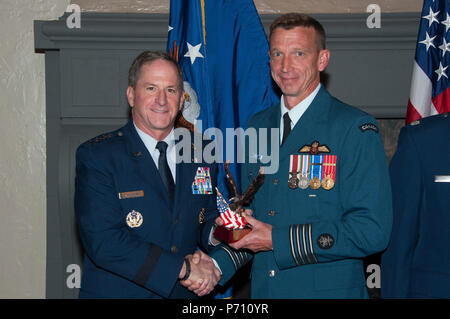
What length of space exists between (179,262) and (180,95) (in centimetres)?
71

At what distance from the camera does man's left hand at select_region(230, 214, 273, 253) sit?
77.8 inches

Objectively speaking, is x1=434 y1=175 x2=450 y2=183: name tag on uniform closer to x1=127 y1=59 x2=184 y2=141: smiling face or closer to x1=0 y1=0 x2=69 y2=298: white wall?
x1=127 y1=59 x2=184 y2=141: smiling face

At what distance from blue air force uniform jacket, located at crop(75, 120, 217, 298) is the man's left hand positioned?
0.27m

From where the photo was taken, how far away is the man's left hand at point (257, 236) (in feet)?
6.48

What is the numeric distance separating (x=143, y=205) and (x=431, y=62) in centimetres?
188

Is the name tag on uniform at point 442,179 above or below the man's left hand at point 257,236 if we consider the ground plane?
above

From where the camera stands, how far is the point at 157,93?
2.10m

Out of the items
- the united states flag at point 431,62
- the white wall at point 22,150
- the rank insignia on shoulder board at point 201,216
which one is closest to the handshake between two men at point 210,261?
the rank insignia on shoulder board at point 201,216

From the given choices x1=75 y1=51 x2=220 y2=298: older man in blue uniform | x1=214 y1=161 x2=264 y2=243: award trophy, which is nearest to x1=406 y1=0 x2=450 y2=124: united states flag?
x1=214 y1=161 x2=264 y2=243: award trophy

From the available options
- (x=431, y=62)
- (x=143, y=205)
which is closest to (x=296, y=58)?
(x=143, y=205)

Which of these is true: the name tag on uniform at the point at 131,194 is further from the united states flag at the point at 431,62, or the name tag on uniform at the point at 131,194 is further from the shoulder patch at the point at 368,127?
the united states flag at the point at 431,62

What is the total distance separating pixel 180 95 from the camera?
2184mm

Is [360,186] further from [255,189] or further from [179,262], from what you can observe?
[179,262]

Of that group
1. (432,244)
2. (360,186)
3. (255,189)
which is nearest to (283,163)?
(255,189)
